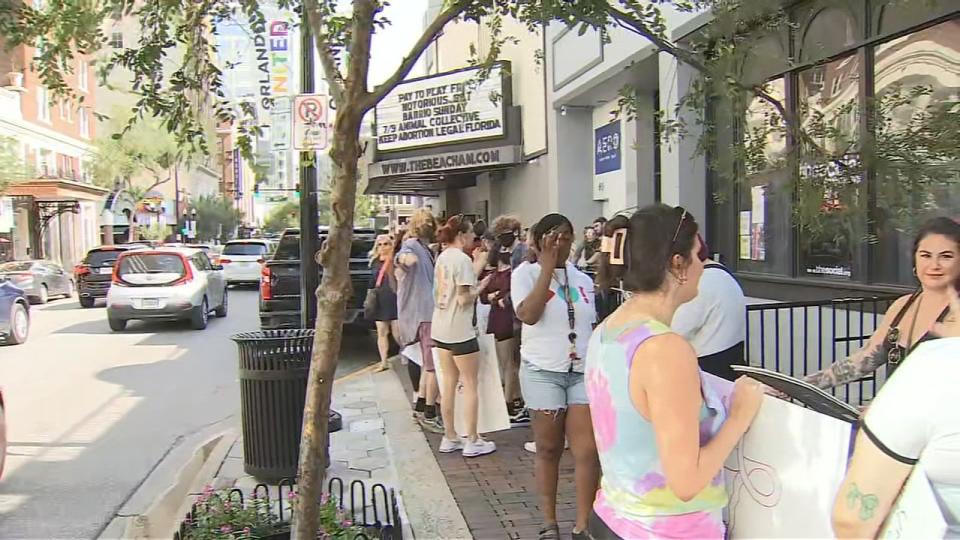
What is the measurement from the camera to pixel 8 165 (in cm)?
2648

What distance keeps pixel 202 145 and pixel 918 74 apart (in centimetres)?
585

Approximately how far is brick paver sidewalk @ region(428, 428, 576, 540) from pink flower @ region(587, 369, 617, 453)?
256 cm

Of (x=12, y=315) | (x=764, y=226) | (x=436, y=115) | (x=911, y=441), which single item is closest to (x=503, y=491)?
(x=911, y=441)

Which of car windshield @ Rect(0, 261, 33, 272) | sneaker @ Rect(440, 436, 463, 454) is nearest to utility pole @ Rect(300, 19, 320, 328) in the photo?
sneaker @ Rect(440, 436, 463, 454)

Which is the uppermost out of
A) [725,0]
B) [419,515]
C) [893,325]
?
[725,0]

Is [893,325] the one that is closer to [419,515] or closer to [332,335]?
[332,335]

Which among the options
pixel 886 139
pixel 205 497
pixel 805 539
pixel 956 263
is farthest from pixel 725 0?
pixel 205 497

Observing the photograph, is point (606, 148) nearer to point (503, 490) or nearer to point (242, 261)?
point (503, 490)

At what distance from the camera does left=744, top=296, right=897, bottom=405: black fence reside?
6.55m

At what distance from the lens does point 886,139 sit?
12.5 ft

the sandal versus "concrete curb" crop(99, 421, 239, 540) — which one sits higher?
the sandal

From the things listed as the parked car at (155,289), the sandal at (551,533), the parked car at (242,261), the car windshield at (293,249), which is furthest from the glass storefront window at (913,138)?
the parked car at (242,261)

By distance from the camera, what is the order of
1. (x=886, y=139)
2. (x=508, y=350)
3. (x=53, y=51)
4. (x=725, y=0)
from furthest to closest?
(x=508, y=350) → (x=725, y=0) → (x=886, y=139) → (x=53, y=51)

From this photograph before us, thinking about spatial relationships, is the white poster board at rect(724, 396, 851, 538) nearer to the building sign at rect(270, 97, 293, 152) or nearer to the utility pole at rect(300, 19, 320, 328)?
the building sign at rect(270, 97, 293, 152)
